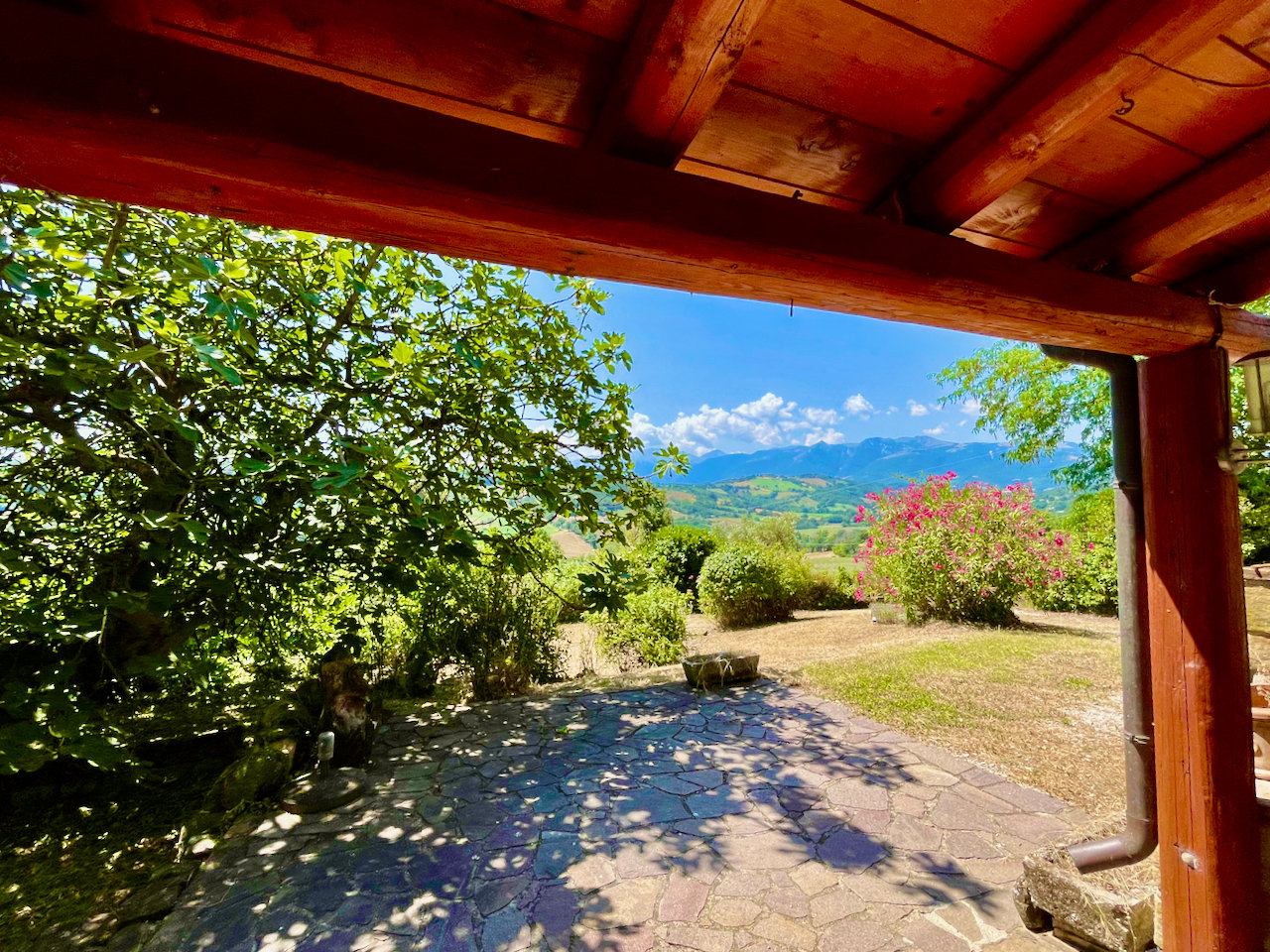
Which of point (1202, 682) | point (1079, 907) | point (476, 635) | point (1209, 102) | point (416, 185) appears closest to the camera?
point (416, 185)

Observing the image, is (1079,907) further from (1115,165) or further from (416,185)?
(416,185)

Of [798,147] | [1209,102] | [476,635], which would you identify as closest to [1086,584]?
[476,635]

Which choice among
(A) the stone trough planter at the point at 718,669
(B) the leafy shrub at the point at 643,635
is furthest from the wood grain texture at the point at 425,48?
(B) the leafy shrub at the point at 643,635

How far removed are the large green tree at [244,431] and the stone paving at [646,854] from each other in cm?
121

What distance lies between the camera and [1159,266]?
193 centimetres

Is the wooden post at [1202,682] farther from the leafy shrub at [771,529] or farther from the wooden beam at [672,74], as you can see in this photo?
the leafy shrub at [771,529]

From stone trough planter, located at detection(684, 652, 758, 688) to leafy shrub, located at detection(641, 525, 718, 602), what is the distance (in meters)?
5.28

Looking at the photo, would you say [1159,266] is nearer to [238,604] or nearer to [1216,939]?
[1216,939]

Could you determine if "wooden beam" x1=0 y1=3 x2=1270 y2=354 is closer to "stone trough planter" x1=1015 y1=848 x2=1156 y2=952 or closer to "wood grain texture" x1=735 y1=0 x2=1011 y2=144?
"wood grain texture" x1=735 y1=0 x2=1011 y2=144

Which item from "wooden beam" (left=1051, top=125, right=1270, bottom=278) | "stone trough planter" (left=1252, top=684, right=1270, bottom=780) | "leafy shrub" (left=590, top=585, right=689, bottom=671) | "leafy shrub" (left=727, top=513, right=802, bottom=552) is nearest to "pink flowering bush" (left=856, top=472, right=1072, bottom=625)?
"leafy shrub" (left=590, top=585, right=689, bottom=671)

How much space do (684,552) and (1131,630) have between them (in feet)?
30.9

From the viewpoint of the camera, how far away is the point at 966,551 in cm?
773

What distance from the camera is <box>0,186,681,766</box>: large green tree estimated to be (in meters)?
2.34

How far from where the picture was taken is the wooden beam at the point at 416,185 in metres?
0.82
